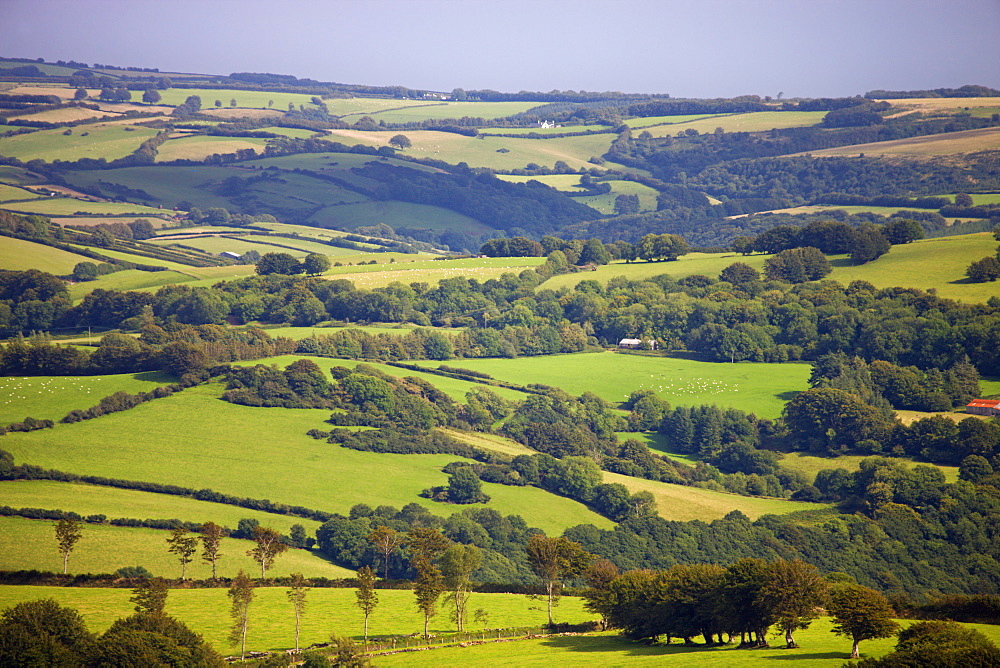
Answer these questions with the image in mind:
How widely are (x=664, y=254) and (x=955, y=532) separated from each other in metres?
94.4

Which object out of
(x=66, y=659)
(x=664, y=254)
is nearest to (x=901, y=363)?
(x=664, y=254)

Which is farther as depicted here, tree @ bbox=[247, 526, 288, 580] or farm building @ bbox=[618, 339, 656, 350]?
farm building @ bbox=[618, 339, 656, 350]

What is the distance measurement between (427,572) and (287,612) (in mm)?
6981

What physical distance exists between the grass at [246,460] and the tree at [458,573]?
2861 centimetres

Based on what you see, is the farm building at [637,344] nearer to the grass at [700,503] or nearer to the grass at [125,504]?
the grass at [700,503]

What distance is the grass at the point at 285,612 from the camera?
45.9 metres

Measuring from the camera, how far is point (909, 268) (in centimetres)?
13575

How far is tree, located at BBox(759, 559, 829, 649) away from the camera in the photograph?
40.2 m

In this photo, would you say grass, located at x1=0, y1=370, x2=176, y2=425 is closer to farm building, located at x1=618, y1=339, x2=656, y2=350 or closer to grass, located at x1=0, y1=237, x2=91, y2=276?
grass, located at x1=0, y1=237, x2=91, y2=276

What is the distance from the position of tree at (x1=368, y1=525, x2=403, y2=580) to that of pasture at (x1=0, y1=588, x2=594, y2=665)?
2.85m

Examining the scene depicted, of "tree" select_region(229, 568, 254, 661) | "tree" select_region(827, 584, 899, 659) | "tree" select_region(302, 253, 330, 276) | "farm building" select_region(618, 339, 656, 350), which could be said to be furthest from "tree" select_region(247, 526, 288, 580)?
"tree" select_region(302, 253, 330, 276)

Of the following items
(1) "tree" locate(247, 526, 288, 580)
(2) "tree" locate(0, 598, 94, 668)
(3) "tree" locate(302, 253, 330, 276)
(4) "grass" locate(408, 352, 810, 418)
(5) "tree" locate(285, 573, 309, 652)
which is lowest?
(4) "grass" locate(408, 352, 810, 418)

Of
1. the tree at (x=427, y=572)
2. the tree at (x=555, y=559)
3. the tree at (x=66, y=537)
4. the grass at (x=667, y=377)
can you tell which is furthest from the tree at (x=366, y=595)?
the grass at (x=667, y=377)

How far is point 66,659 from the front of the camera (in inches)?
1454
